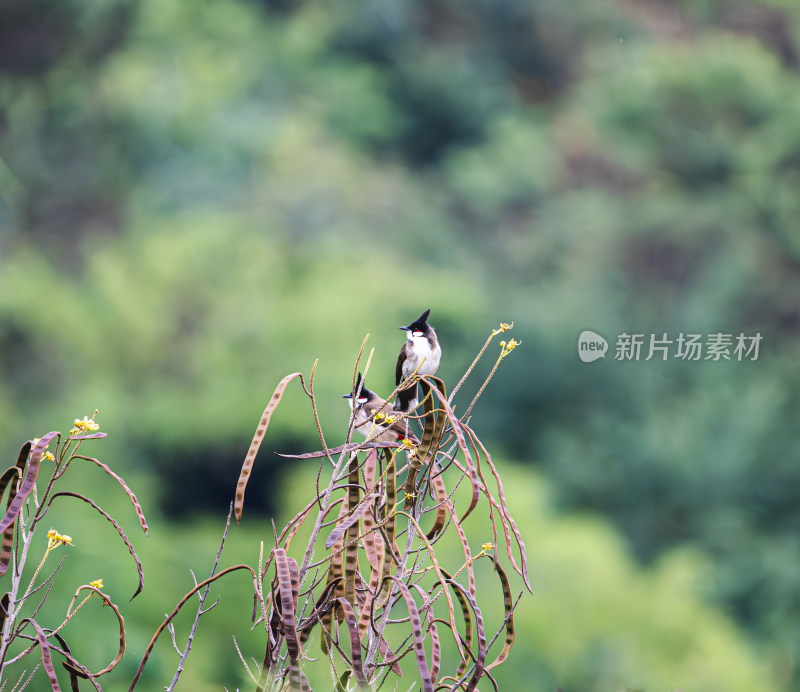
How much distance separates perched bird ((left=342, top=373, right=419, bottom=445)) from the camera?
0.99m

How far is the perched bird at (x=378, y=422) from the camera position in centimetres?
99

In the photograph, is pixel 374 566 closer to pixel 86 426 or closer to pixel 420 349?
pixel 86 426

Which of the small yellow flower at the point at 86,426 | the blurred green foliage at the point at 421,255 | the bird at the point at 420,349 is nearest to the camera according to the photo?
the small yellow flower at the point at 86,426

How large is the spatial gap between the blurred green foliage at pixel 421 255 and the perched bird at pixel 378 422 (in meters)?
3.70

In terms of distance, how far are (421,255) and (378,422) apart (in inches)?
318

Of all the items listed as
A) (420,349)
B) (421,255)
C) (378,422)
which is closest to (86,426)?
(378,422)

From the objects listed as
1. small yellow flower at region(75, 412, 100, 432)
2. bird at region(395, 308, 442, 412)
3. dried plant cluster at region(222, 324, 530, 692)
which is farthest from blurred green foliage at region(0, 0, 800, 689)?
small yellow flower at region(75, 412, 100, 432)

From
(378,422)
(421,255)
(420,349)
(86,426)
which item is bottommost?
(86,426)

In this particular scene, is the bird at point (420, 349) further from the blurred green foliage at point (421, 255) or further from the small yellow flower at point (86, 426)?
the blurred green foliage at point (421, 255)

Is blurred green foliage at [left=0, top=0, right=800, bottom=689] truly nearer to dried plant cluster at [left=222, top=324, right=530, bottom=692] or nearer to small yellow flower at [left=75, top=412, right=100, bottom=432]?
Result: dried plant cluster at [left=222, top=324, right=530, bottom=692]

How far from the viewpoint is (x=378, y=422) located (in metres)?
1.09

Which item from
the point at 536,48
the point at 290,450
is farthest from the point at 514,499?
the point at 536,48

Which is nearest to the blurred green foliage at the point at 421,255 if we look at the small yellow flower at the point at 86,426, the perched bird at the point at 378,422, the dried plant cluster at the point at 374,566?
the perched bird at the point at 378,422

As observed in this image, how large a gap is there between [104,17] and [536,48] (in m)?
5.65
